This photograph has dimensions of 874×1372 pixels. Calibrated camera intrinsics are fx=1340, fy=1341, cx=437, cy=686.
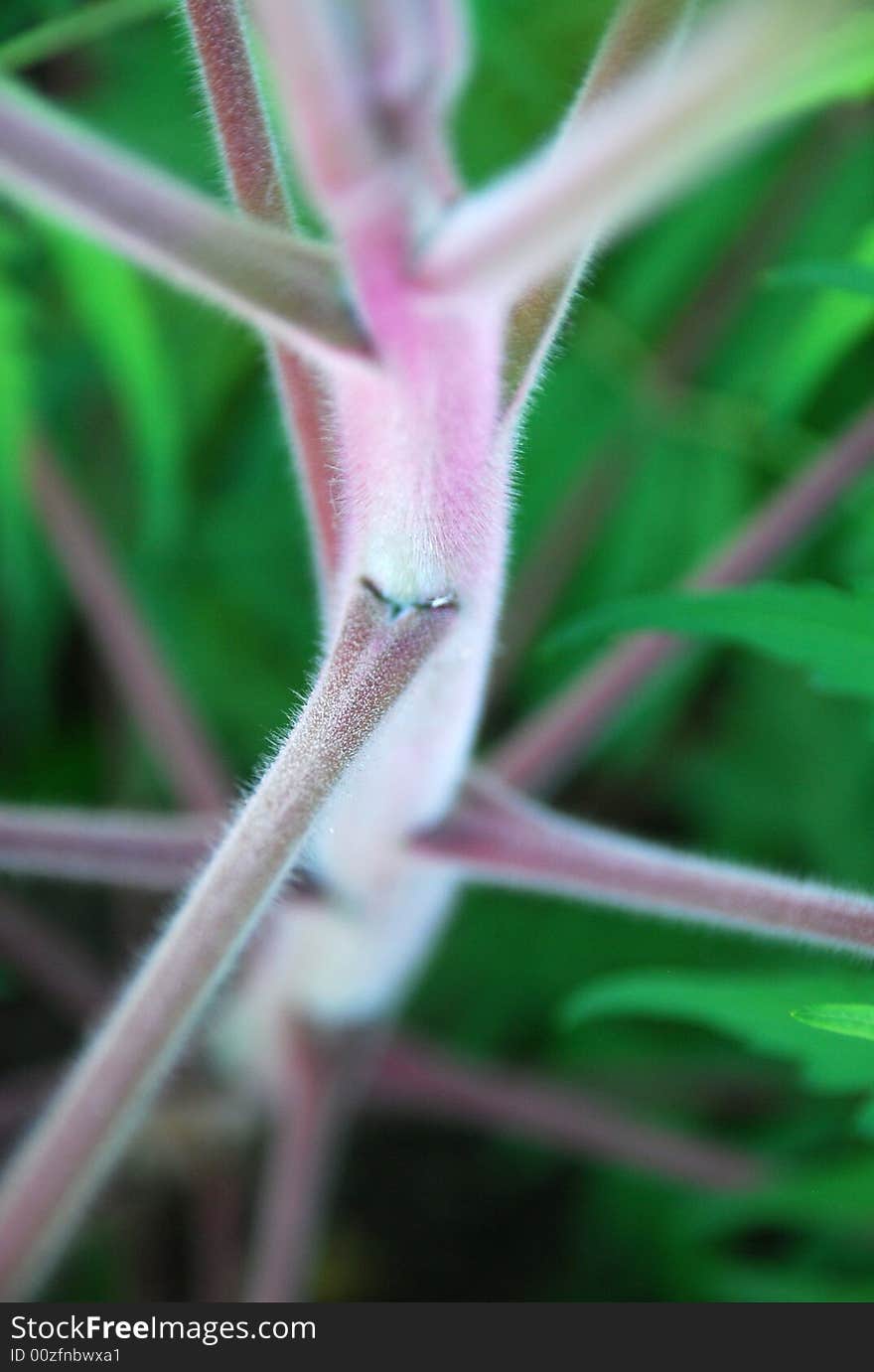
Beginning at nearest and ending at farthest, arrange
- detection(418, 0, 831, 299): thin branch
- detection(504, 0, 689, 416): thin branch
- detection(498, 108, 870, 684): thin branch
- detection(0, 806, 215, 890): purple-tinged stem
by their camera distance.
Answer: detection(418, 0, 831, 299): thin branch → detection(504, 0, 689, 416): thin branch → detection(0, 806, 215, 890): purple-tinged stem → detection(498, 108, 870, 684): thin branch

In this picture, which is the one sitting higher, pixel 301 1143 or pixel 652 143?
pixel 652 143

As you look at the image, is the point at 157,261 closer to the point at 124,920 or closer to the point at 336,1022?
the point at 336,1022

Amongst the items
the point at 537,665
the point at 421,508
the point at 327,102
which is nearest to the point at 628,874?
the point at 421,508

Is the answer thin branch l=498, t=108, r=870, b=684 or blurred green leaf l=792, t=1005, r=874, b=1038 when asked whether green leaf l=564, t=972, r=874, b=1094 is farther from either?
thin branch l=498, t=108, r=870, b=684

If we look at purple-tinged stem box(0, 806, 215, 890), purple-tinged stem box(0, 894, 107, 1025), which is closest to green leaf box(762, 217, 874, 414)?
purple-tinged stem box(0, 806, 215, 890)

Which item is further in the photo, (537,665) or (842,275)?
(537,665)

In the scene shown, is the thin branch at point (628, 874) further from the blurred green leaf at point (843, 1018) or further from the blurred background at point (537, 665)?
the blurred background at point (537, 665)

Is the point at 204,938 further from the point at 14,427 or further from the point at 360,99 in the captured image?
the point at 14,427
